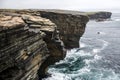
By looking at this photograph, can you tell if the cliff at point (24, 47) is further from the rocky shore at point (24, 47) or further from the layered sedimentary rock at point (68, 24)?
the layered sedimentary rock at point (68, 24)

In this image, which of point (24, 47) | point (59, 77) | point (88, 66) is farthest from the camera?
point (88, 66)

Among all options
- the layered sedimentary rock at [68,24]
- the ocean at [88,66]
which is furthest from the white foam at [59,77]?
the layered sedimentary rock at [68,24]

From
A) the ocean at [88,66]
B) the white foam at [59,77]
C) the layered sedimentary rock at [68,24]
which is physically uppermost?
the layered sedimentary rock at [68,24]

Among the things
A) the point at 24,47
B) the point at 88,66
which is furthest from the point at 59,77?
the point at 24,47

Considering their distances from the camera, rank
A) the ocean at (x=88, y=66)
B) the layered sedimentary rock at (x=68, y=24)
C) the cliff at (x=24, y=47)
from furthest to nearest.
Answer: the layered sedimentary rock at (x=68, y=24) → the ocean at (x=88, y=66) → the cliff at (x=24, y=47)

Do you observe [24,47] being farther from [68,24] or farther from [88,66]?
[68,24]

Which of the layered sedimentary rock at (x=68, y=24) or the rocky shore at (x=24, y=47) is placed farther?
the layered sedimentary rock at (x=68, y=24)

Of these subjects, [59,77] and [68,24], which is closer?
[59,77]

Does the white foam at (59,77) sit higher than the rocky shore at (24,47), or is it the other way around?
the rocky shore at (24,47)

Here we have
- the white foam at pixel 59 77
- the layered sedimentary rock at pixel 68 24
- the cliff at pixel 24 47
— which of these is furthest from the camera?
the layered sedimentary rock at pixel 68 24

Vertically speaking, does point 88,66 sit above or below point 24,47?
below

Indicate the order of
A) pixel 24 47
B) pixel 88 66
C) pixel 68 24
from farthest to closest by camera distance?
pixel 68 24 → pixel 88 66 → pixel 24 47

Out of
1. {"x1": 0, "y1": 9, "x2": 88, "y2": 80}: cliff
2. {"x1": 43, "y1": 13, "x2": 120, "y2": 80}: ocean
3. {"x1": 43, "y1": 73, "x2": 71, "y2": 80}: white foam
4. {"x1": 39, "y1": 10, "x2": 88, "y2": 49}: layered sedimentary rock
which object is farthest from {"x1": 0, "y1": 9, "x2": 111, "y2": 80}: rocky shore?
{"x1": 39, "y1": 10, "x2": 88, "y2": 49}: layered sedimentary rock

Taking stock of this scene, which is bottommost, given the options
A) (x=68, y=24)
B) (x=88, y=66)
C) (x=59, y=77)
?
(x=88, y=66)
